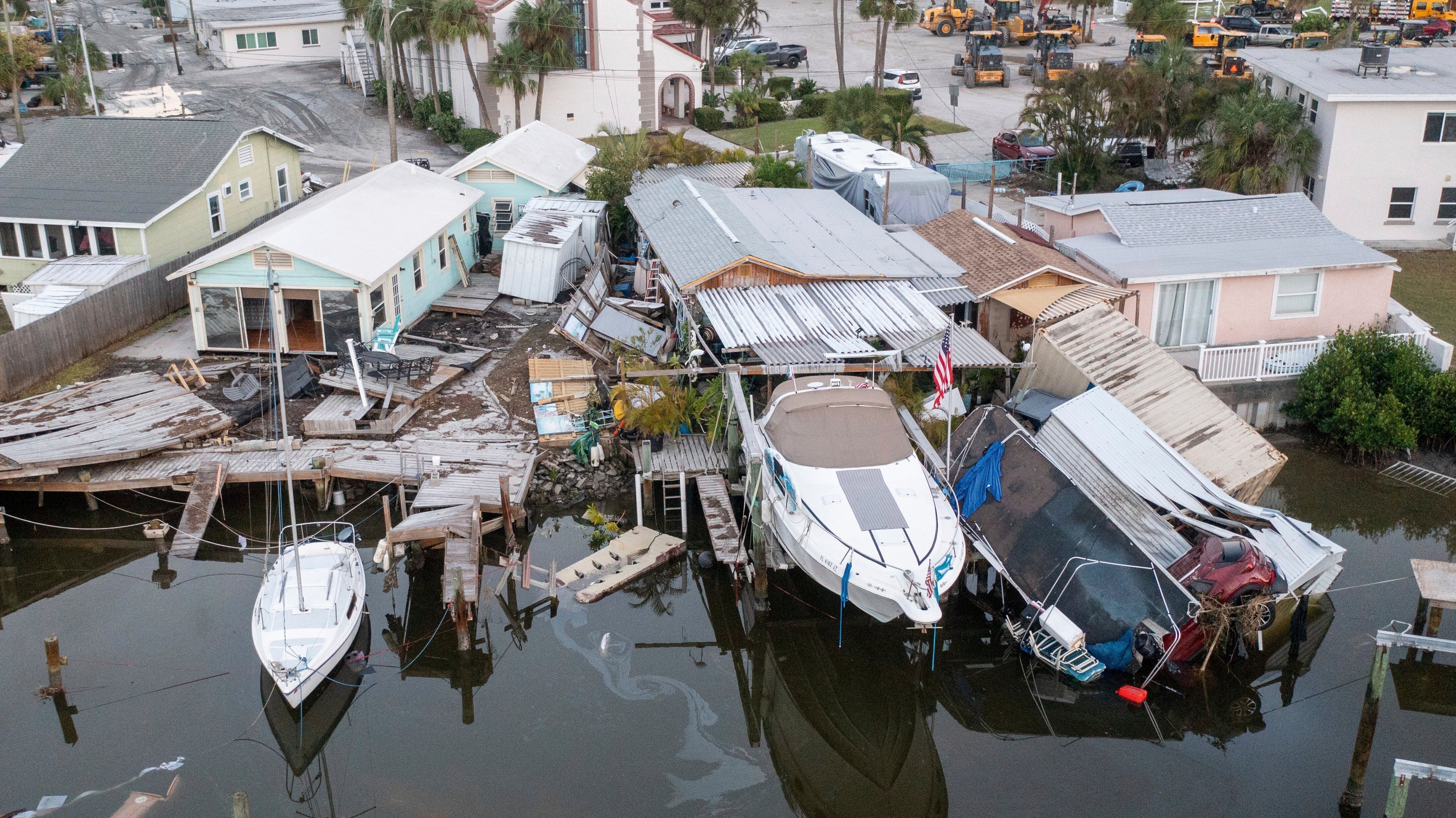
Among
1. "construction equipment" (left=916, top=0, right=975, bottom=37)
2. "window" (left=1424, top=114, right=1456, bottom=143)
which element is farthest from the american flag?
"construction equipment" (left=916, top=0, right=975, bottom=37)

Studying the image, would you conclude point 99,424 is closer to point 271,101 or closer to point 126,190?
point 126,190

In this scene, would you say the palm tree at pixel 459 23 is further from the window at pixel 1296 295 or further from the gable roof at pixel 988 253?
the window at pixel 1296 295

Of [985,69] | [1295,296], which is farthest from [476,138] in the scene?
[1295,296]

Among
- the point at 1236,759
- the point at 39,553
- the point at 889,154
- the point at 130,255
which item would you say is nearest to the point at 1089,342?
the point at 1236,759

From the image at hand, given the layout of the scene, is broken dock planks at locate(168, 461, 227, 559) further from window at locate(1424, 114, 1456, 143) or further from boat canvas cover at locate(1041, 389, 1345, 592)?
window at locate(1424, 114, 1456, 143)

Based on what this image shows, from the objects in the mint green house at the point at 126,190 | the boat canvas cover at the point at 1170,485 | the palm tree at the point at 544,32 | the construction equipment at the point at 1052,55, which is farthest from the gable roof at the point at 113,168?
the construction equipment at the point at 1052,55

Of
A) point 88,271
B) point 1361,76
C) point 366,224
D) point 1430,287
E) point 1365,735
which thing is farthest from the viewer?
point 1361,76

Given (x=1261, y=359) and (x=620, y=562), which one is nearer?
(x=620, y=562)
